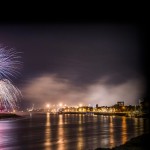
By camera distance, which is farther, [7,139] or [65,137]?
[65,137]

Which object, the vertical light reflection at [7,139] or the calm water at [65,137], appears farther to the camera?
the vertical light reflection at [7,139]

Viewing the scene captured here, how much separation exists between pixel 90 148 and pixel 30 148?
8.01 meters

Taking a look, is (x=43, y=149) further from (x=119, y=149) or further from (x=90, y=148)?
(x=119, y=149)

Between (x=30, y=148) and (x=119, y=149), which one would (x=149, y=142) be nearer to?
(x=119, y=149)

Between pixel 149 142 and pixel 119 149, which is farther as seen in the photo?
pixel 149 142

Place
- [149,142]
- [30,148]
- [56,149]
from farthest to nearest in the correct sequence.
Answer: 1. [30,148]
2. [56,149]
3. [149,142]

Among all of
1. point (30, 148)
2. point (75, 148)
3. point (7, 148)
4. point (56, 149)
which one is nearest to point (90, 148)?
point (75, 148)

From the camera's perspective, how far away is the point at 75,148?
123ft

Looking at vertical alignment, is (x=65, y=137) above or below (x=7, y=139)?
above

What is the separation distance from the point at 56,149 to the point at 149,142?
11697 millimetres

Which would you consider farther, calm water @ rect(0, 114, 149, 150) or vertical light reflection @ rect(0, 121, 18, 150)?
vertical light reflection @ rect(0, 121, 18, 150)

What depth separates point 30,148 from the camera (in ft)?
128

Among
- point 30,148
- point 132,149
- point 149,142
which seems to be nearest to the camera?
point 132,149

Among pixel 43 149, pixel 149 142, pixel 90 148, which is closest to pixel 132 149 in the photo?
pixel 149 142
